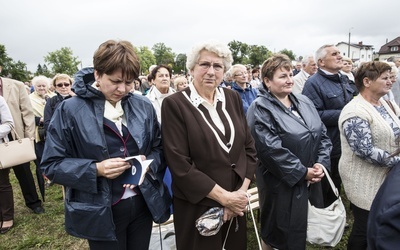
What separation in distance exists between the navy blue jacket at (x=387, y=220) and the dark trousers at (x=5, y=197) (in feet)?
13.8

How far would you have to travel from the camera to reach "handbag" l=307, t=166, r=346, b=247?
3.00 m

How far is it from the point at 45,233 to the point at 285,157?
3369 millimetres

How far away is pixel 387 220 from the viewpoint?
2.74ft

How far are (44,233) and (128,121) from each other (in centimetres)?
290

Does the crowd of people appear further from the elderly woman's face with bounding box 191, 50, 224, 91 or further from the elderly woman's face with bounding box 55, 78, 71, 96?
the elderly woman's face with bounding box 55, 78, 71, 96

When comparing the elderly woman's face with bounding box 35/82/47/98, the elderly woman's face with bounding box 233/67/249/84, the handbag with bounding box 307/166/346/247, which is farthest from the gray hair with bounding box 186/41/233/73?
the elderly woman's face with bounding box 35/82/47/98

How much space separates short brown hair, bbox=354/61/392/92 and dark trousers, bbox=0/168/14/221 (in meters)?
4.38

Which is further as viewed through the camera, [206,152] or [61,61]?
[61,61]

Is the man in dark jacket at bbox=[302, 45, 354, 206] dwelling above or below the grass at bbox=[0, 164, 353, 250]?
above

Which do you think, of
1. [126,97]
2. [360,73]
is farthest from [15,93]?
[360,73]

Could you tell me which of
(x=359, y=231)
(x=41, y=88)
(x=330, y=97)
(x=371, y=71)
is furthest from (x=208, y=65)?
(x=41, y=88)

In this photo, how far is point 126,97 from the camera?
1.90m

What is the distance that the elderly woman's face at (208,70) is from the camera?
199 cm

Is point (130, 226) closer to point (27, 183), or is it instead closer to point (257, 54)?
point (27, 183)
